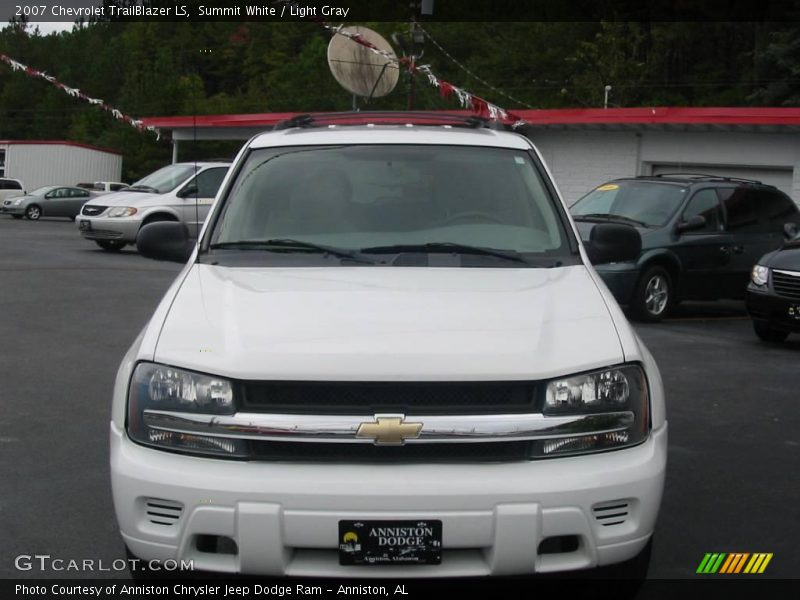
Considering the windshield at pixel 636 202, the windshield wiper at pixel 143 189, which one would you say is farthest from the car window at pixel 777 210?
the windshield wiper at pixel 143 189

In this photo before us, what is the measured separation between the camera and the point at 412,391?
3.48 m

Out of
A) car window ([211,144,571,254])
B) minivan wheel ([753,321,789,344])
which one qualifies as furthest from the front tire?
car window ([211,144,571,254])

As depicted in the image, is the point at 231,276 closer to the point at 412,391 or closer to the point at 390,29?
the point at 412,391

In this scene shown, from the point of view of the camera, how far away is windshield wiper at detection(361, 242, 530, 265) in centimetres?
461

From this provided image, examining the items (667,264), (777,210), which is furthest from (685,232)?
(777,210)

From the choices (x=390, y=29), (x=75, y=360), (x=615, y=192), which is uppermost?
(x=390, y=29)

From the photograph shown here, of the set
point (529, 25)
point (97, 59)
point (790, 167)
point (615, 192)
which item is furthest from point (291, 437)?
point (97, 59)

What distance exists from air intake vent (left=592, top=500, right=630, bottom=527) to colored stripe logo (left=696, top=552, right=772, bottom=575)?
1.17 metres

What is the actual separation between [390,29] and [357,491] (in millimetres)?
69798

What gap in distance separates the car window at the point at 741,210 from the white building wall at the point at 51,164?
4800 centimetres

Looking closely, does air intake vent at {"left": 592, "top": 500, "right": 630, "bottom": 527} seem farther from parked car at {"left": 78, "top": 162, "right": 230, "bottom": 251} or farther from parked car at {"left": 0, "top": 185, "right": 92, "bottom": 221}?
parked car at {"left": 0, "top": 185, "right": 92, "bottom": 221}

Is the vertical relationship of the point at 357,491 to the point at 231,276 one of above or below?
below

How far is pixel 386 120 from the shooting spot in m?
5.89

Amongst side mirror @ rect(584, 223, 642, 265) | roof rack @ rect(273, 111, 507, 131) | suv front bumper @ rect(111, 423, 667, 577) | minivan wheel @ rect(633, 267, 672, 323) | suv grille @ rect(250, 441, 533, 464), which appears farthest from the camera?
minivan wheel @ rect(633, 267, 672, 323)
